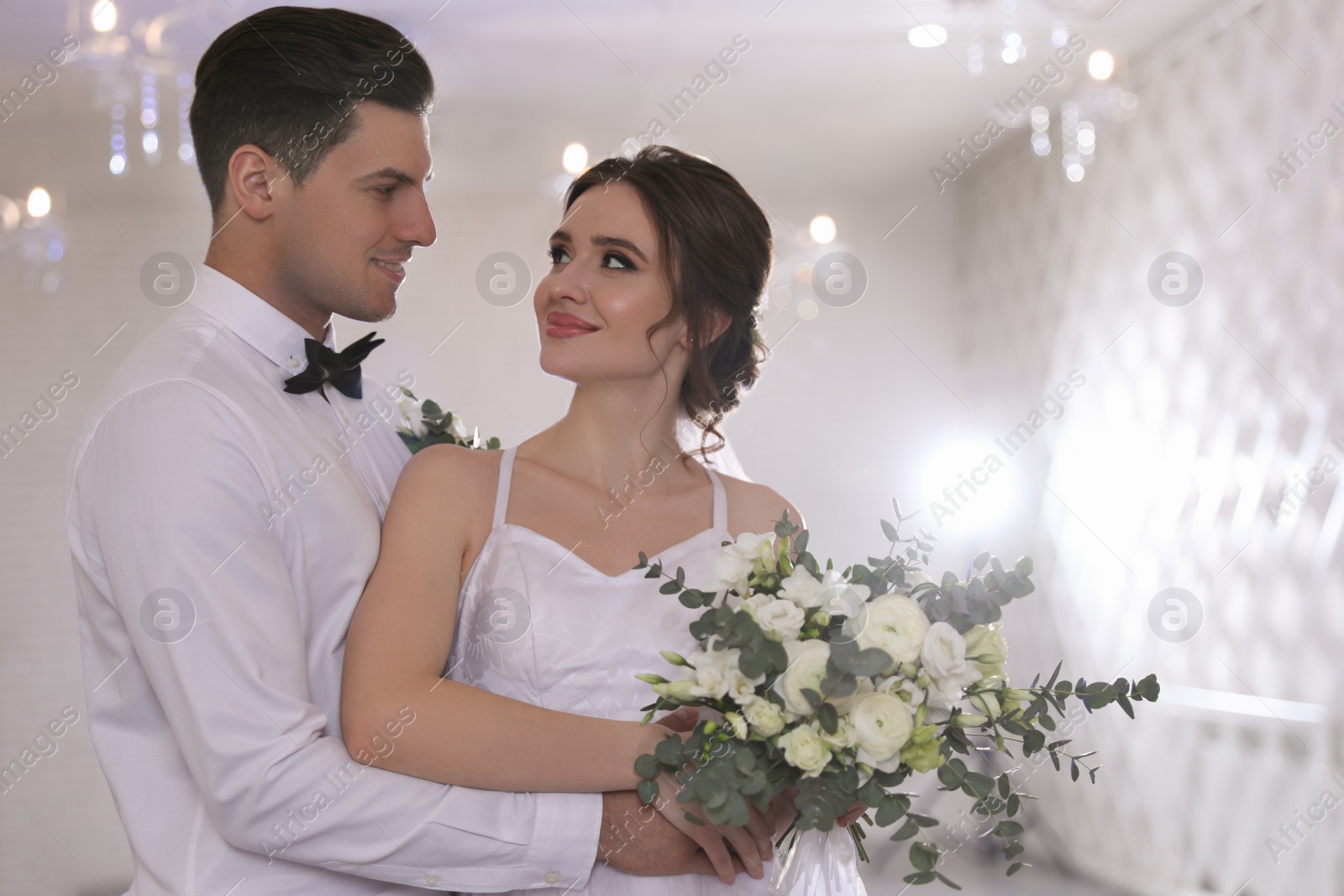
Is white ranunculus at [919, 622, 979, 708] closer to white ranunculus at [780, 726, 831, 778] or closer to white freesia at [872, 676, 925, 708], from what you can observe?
white freesia at [872, 676, 925, 708]

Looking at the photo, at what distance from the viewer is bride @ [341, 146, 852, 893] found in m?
1.52

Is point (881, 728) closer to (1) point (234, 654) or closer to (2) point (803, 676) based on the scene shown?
(2) point (803, 676)

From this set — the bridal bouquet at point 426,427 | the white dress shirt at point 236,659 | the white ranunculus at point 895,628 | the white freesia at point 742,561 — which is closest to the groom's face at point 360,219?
the white dress shirt at point 236,659

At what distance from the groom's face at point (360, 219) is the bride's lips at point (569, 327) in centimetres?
32

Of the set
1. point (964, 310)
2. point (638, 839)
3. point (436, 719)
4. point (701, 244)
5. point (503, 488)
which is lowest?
point (638, 839)

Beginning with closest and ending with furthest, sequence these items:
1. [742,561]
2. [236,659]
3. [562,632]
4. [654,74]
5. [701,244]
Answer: [236,659] < [742,561] < [562,632] < [701,244] < [654,74]

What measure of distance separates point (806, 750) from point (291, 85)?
50.7 inches

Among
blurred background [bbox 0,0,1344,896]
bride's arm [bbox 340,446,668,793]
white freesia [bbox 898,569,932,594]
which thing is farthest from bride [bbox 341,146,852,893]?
blurred background [bbox 0,0,1344,896]

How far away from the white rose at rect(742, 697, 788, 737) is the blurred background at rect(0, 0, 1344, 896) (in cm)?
238

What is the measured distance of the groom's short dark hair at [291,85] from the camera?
1685 mm

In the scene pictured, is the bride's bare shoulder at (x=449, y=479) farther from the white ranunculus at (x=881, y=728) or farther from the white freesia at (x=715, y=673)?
the white ranunculus at (x=881, y=728)

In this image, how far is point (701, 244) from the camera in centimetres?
207

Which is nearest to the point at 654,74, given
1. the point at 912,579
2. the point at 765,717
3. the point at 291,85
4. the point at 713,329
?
the point at 713,329

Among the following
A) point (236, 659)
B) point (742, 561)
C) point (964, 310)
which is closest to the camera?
point (236, 659)
